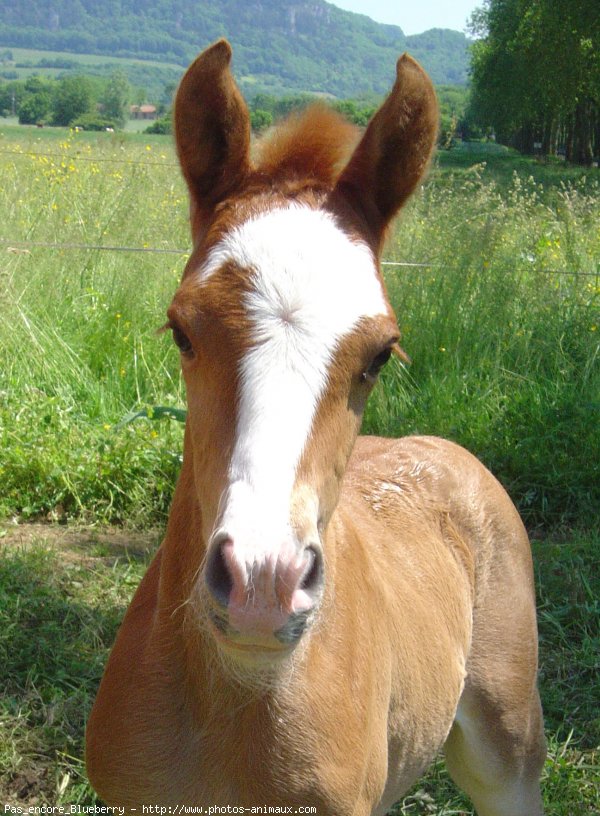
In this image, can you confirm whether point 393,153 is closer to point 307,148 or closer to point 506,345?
point 307,148

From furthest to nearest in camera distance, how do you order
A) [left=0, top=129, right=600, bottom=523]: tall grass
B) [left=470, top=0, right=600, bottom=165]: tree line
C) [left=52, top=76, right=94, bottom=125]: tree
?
1. [left=470, top=0, right=600, bottom=165]: tree line
2. [left=52, top=76, right=94, bottom=125]: tree
3. [left=0, top=129, right=600, bottom=523]: tall grass

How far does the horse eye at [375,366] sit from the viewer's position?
6.20ft

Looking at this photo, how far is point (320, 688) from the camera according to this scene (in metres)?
1.96

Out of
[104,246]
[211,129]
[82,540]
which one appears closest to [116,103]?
[104,246]

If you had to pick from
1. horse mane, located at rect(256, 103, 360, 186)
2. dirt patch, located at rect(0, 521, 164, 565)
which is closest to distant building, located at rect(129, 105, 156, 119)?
dirt patch, located at rect(0, 521, 164, 565)

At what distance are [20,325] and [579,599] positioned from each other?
4146mm

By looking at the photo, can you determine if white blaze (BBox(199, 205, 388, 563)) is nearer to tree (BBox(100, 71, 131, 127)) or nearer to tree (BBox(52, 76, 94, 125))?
tree (BBox(100, 71, 131, 127))

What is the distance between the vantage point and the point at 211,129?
2129mm

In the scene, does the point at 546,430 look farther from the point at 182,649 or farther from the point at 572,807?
the point at 182,649

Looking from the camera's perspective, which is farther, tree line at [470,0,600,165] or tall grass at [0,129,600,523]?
tree line at [470,0,600,165]

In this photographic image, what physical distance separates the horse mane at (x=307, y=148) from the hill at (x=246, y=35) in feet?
296

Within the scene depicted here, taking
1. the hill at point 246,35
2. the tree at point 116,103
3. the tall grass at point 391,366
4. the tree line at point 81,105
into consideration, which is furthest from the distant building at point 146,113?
the hill at point 246,35

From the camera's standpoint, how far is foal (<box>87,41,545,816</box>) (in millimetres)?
1580

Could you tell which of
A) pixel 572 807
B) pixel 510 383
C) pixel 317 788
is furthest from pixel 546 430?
pixel 317 788
